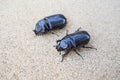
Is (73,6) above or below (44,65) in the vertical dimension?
above

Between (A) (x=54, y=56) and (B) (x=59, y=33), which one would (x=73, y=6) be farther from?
(A) (x=54, y=56)

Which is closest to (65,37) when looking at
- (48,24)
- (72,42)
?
(72,42)

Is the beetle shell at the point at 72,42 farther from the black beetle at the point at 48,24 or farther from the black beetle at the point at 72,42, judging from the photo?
the black beetle at the point at 48,24

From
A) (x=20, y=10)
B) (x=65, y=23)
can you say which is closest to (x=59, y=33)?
(x=65, y=23)

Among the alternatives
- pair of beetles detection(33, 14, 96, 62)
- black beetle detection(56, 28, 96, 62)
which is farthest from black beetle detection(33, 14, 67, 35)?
→ black beetle detection(56, 28, 96, 62)

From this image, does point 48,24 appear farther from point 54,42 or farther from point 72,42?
point 72,42

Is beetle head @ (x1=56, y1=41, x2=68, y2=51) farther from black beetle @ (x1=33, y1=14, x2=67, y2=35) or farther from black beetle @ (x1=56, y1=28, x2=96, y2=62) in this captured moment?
black beetle @ (x1=33, y1=14, x2=67, y2=35)

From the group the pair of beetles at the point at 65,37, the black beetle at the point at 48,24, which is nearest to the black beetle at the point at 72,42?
the pair of beetles at the point at 65,37
